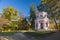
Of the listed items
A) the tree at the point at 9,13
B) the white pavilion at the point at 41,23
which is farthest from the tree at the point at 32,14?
the tree at the point at 9,13

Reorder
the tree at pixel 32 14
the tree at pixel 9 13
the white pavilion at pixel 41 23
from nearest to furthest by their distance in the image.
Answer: the tree at pixel 9 13, the white pavilion at pixel 41 23, the tree at pixel 32 14

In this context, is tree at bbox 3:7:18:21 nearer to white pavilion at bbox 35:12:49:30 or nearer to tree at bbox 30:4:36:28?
tree at bbox 30:4:36:28

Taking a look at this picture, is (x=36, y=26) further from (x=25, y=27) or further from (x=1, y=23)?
(x=1, y=23)

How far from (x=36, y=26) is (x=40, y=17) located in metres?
1.22

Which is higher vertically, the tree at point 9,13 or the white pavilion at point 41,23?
the tree at point 9,13

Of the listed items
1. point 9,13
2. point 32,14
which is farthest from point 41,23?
point 9,13

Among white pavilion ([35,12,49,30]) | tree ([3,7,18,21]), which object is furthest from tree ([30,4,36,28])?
tree ([3,7,18,21])

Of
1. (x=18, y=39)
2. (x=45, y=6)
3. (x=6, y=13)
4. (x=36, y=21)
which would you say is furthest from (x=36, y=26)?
(x=18, y=39)

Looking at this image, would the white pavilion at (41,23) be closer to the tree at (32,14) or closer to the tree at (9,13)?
the tree at (32,14)

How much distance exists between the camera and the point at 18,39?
25.1 feet

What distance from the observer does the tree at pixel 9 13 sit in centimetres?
1766

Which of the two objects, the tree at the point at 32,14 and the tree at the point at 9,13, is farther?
the tree at the point at 32,14

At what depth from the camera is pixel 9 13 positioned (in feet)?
58.7

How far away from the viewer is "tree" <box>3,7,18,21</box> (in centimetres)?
1766
